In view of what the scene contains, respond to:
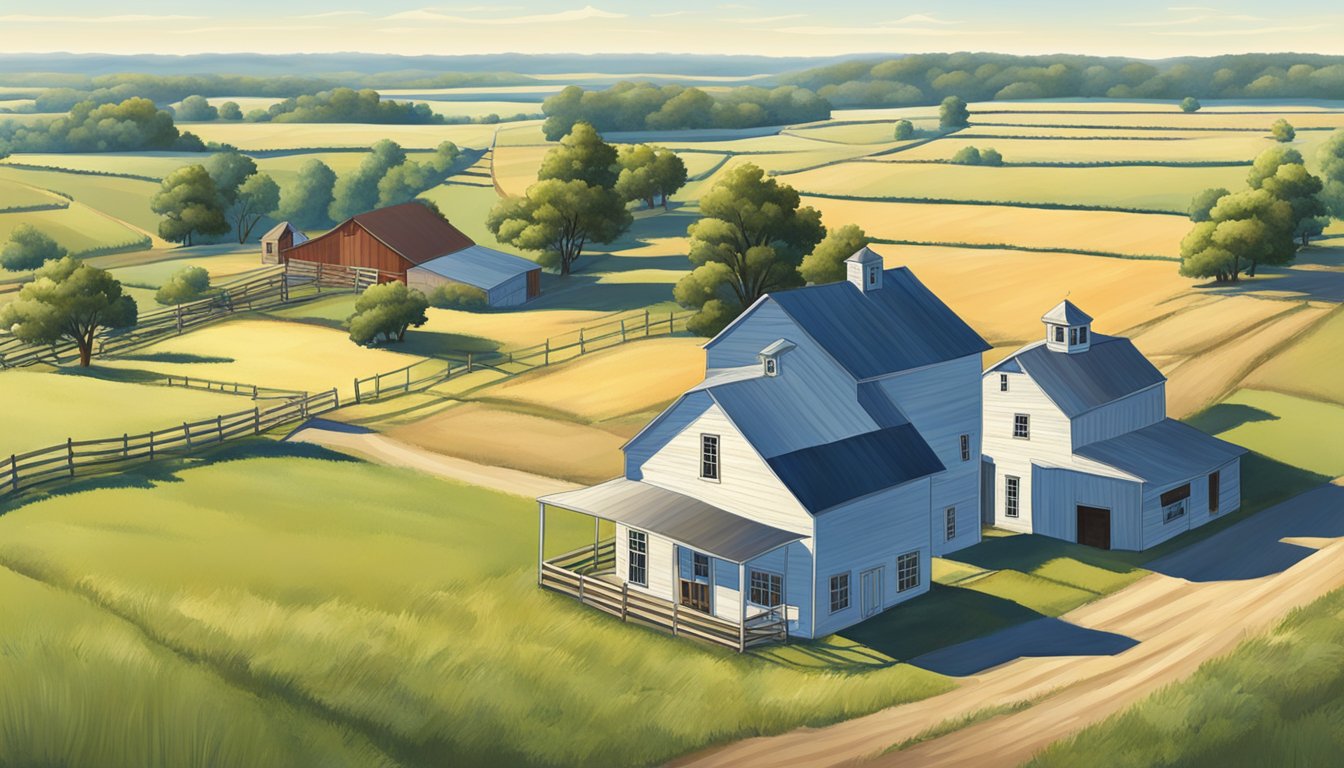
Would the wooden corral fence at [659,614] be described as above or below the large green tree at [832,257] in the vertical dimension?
below

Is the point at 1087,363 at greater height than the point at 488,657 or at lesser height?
greater

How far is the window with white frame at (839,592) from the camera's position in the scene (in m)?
48.3

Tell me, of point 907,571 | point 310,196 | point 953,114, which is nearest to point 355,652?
point 907,571

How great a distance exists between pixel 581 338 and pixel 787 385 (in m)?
39.0

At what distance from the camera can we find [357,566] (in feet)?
167

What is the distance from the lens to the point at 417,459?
2618 inches

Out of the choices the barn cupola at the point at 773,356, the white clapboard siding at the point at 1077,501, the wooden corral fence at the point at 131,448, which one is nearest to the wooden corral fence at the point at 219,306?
the wooden corral fence at the point at 131,448

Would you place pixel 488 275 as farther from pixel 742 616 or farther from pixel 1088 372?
pixel 742 616

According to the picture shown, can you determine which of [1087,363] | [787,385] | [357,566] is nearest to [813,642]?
[787,385]

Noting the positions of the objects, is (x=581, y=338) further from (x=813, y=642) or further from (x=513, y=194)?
(x=513, y=194)

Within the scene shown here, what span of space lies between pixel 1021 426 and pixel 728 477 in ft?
49.3

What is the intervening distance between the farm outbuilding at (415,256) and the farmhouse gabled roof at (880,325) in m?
49.4

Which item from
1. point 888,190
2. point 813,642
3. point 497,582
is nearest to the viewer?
point 813,642

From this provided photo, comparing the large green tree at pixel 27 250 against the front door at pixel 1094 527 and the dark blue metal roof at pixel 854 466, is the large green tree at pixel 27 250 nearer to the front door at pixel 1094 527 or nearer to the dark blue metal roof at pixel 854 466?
the dark blue metal roof at pixel 854 466
